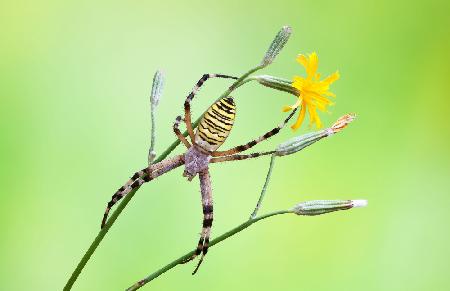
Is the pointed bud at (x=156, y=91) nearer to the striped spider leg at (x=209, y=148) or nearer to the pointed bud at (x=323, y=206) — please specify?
the striped spider leg at (x=209, y=148)

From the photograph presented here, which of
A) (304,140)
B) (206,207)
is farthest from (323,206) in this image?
(206,207)

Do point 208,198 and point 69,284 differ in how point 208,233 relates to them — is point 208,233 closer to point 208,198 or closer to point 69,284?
point 208,198

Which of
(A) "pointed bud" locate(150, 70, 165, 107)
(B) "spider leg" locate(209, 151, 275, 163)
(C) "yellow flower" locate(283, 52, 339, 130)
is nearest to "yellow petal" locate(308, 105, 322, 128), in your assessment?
(C) "yellow flower" locate(283, 52, 339, 130)

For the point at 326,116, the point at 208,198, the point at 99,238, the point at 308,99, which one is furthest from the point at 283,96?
the point at 99,238

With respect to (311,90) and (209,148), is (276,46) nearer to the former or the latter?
(311,90)

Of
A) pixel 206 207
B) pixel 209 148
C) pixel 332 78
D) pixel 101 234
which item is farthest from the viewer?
pixel 206 207

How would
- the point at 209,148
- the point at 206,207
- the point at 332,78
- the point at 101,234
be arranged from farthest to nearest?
the point at 206,207
the point at 209,148
the point at 332,78
the point at 101,234
